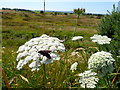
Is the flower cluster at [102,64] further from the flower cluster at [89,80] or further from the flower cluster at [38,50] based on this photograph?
A: the flower cluster at [38,50]

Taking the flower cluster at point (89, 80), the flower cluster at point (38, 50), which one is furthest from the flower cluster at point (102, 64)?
the flower cluster at point (38, 50)

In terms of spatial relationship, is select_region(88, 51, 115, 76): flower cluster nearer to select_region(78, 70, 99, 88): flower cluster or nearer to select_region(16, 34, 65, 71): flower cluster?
select_region(78, 70, 99, 88): flower cluster

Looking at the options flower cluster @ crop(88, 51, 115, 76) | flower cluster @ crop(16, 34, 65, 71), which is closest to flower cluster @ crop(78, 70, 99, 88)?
flower cluster @ crop(88, 51, 115, 76)

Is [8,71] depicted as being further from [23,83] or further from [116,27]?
[116,27]

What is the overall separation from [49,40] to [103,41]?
671 mm

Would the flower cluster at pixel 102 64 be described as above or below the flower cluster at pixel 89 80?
above

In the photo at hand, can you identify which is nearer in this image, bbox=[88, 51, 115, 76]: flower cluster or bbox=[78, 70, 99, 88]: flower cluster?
bbox=[88, 51, 115, 76]: flower cluster

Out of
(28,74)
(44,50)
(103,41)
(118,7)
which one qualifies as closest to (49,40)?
(44,50)

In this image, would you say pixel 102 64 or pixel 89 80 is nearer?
pixel 102 64

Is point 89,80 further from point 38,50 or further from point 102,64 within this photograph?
point 38,50

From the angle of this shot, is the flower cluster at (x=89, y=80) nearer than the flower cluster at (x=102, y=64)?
No

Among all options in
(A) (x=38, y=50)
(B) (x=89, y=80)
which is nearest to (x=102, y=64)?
(B) (x=89, y=80)

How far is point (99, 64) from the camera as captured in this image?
7.41 feet

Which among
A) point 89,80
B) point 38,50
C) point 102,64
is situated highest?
point 38,50
